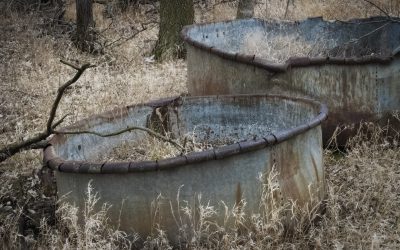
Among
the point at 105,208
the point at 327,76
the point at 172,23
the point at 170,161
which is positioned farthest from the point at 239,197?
the point at 172,23

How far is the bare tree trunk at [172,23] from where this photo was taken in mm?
8430

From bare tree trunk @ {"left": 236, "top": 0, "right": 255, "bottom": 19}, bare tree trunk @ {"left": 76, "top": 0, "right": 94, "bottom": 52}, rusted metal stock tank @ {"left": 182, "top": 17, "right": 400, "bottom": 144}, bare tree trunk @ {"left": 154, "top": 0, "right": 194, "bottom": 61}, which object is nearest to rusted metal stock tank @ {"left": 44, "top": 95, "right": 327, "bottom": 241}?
rusted metal stock tank @ {"left": 182, "top": 17, "right": 400, "bottom": 144}

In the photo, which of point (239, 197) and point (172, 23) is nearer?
point (239, 197)

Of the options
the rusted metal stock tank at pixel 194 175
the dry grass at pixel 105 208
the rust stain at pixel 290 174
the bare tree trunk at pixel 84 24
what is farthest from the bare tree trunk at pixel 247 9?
the rust stain at pixel 290 174

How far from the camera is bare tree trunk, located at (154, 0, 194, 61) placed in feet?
27.7

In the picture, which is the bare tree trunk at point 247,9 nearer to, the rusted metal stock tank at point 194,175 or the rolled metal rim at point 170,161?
the rusted metal stock tank at point 194,175

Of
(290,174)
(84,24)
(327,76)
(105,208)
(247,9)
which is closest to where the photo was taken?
(105,208)

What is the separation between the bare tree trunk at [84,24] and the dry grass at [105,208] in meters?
0.80

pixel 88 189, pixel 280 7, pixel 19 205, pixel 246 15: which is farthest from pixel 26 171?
pixel 280 7

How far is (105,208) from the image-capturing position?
3.26 metres

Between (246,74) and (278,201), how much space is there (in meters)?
2.03

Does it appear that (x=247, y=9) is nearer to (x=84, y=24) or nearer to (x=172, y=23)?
(x=172, y=23)

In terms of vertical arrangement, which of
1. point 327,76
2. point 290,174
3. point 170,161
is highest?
point 327,76

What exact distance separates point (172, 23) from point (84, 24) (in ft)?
5.62
